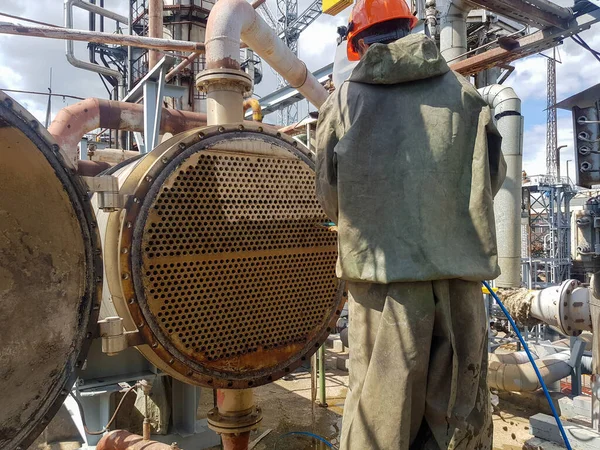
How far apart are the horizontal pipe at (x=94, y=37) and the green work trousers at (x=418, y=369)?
2.39 meters

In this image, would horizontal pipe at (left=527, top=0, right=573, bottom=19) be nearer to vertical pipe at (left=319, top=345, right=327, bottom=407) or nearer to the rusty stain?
the rusty stain

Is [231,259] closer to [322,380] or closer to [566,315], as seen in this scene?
[322,380]

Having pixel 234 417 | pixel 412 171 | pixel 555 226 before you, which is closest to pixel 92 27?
pixel 234 417

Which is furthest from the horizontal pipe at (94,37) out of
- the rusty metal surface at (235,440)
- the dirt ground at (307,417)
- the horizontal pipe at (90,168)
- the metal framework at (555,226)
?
the metal framework at (555,226)

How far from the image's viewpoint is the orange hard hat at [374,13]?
1940 millimetres

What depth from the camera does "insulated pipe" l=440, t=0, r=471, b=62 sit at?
713cm

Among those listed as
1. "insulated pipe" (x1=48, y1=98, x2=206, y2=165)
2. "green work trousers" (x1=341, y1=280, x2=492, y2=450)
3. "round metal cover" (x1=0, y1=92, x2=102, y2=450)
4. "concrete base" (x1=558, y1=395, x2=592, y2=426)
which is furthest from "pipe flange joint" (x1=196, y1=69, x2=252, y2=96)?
"concrete base" (x1=558, y1=395, x2=592, y2=426)

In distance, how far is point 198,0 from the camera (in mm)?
12531

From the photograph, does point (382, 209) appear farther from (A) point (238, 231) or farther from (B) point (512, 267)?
(B) point (512, 267)

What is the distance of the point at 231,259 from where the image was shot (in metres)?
2.13

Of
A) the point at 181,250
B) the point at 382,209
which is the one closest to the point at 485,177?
the point at 382,209

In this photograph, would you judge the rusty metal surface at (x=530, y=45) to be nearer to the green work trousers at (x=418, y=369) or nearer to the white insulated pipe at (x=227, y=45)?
the white insulated pipe at (x=227, y=45)

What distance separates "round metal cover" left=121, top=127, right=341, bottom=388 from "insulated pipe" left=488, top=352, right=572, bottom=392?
3885 mm

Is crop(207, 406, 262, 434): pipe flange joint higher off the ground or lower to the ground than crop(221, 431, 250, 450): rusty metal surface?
higher
